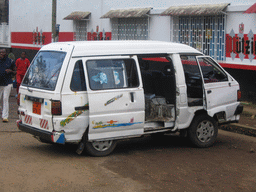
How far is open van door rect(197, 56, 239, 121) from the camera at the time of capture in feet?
27.7

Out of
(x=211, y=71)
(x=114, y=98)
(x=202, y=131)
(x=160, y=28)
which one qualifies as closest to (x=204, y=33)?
(x=160, y=28)

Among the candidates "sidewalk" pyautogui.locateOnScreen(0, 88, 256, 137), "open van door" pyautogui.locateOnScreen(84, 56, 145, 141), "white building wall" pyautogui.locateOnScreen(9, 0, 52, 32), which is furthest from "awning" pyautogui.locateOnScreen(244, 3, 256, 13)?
"white building wall" pyautogui.locateOnScreen(9, 0, 52, 32)

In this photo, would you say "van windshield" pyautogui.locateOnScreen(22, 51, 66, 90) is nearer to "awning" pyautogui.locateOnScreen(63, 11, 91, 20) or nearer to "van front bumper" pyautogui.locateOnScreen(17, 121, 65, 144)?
"van front bumper" pyautogui.locateOnScreen(17, 121, 65, 144)

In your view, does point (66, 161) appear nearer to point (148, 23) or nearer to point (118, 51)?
point (118, 51)

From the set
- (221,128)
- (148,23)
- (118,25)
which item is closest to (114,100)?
(221,128)

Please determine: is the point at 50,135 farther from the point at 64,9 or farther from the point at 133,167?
the point at 64,9

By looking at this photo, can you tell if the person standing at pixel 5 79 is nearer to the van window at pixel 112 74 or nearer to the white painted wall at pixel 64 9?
the van window at pixel 112 74

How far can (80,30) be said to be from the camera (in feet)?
71.5

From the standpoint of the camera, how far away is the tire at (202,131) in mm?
8359

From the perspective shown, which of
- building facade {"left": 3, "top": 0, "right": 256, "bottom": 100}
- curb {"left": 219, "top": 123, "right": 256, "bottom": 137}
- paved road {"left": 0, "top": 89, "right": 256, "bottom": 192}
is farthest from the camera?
building facade {"left": 3, "top": 0, "right": 256, "bottom": 100}

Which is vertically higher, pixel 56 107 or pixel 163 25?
pixel 163 25

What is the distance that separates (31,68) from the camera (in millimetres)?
7910

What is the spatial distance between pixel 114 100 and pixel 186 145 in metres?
2.01

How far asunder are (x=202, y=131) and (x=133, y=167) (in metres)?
2.01
